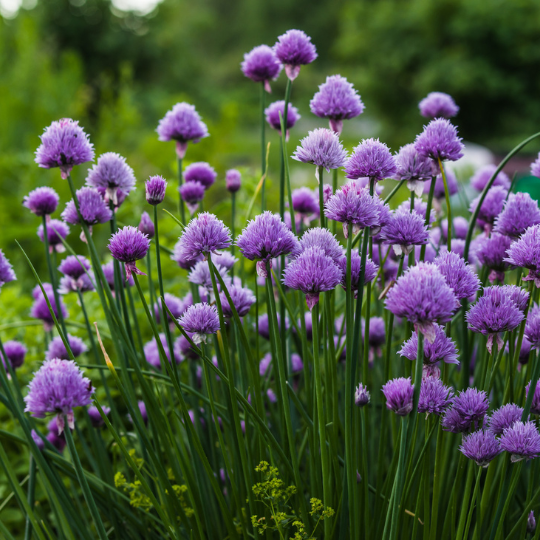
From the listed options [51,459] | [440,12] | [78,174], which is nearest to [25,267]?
[78,174]

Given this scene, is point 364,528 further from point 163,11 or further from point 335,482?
point 163,11

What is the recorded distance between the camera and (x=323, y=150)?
865mm

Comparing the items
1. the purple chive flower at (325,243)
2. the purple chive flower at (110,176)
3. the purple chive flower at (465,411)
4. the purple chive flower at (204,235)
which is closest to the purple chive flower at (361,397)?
the purple chive flower at (465,411)

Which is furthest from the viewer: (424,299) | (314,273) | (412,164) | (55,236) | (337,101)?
(55,236)

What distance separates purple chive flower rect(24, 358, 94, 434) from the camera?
2.56 feet

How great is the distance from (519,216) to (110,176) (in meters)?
0.77

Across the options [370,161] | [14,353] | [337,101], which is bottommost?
[14,353]

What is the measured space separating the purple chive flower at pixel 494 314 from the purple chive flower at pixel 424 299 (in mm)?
171

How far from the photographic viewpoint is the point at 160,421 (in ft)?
3.22

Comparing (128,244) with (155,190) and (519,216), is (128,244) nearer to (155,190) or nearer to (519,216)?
(155,190)

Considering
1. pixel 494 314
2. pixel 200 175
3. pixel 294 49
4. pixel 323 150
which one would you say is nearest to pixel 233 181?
pixel 200 175

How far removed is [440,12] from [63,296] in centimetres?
1195

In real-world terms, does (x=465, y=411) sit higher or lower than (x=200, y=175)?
lower

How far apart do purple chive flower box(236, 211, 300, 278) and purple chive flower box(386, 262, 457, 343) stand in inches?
7.7
